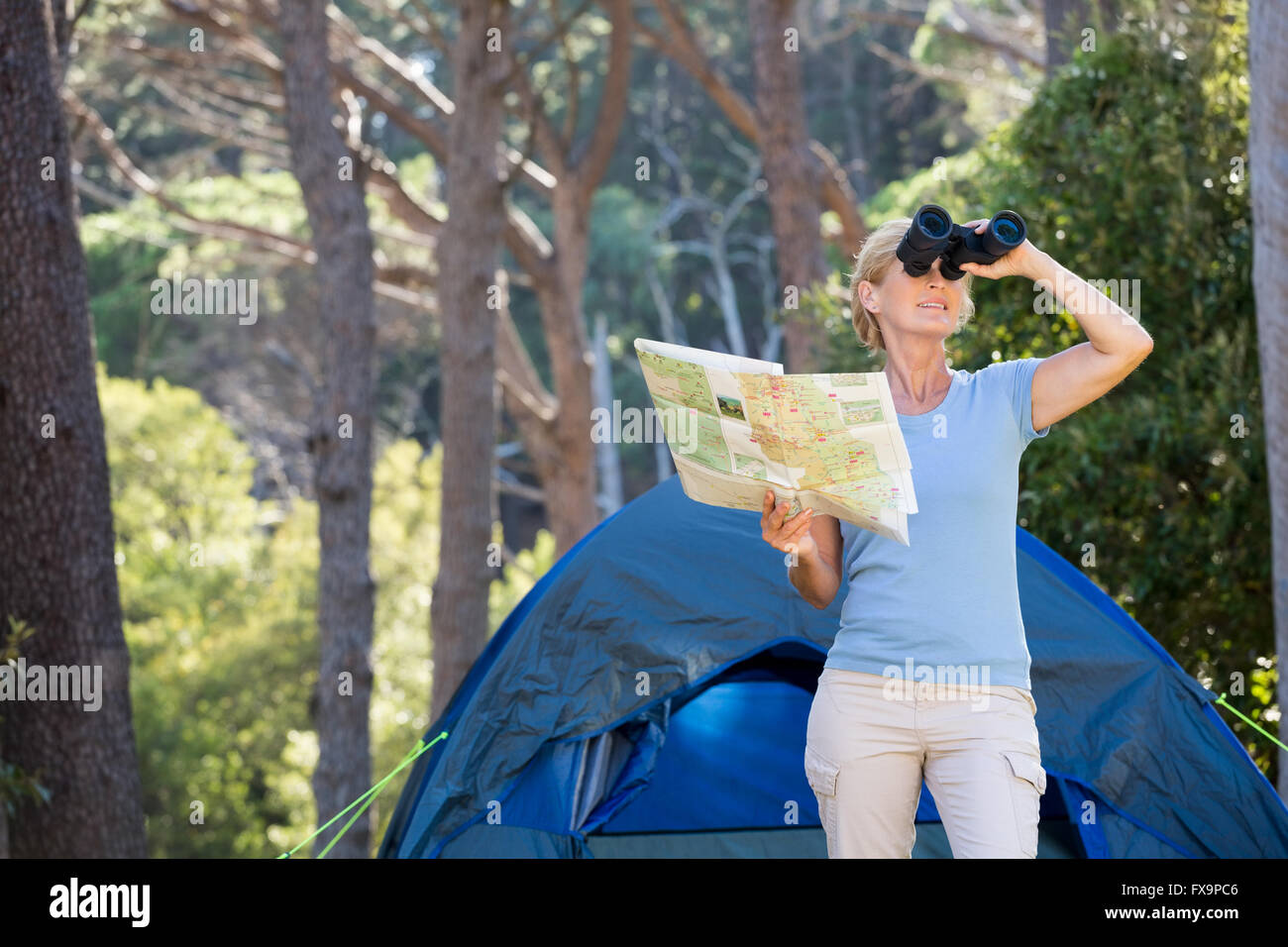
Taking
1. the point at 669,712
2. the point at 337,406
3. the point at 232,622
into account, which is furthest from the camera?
the point at 232,622

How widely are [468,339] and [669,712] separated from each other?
4.25 metres

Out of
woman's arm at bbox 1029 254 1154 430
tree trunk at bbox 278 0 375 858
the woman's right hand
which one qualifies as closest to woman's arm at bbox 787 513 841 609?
the woman's right hand

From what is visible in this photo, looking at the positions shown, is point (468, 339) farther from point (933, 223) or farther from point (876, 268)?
point (933, 223)

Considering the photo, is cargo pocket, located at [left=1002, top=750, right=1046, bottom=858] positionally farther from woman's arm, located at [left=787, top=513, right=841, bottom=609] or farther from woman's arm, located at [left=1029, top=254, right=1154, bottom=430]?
woman's arm, located at [left=1029, top=254, right=1154, bottom=430]

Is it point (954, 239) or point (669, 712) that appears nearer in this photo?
point (954, 239)

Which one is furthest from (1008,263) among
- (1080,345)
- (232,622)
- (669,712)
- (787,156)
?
(232,622)

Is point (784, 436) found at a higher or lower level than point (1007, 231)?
lower

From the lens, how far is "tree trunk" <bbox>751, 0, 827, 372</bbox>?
943 cm

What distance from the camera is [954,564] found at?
244 cm

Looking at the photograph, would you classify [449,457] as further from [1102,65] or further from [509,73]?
[1102,65]

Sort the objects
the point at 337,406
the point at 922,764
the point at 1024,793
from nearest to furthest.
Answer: the point at 1024,793, the point at 922,764, the point at 337,406

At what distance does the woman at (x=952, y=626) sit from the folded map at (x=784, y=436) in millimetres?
82

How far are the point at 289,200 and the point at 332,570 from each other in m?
7.28

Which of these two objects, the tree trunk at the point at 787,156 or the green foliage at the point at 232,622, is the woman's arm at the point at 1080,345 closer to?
the tree trunk at the point at 787,156
